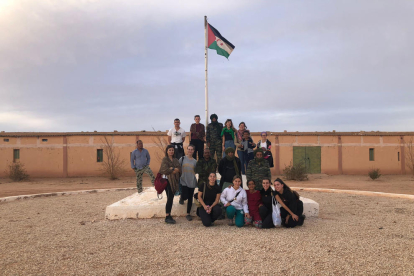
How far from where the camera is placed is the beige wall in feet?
69.4

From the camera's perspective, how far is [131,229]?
5.87 m

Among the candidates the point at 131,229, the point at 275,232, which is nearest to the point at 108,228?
the point at 131,229

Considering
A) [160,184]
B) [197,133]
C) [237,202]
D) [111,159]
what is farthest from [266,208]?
[111,159]

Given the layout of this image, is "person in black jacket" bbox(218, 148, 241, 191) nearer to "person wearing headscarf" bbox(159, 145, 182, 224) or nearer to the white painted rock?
"person wearing headscarf" bbox(159, 145, 182, 224)

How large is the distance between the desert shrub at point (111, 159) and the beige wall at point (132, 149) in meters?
0.22

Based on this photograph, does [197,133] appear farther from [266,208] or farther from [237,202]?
[266,208]

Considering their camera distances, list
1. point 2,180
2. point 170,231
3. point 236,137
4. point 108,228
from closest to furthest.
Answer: point 170,231 → point 108,228 → point 236,137 → point 2,180

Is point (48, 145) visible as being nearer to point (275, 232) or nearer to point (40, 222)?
point (40, 222)

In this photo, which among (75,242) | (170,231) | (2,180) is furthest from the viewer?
(2,180)

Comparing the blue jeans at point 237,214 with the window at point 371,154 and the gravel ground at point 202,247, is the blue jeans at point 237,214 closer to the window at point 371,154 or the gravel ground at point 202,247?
the gravel ground at point 202,247

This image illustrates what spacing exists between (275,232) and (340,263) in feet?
5.21

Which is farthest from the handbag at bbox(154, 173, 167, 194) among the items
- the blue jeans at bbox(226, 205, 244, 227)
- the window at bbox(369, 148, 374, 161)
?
the window at bbox(369, 148, 374, 161)

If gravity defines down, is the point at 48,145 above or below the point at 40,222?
above

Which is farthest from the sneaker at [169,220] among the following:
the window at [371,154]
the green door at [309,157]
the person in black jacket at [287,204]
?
the window at [371,154]
